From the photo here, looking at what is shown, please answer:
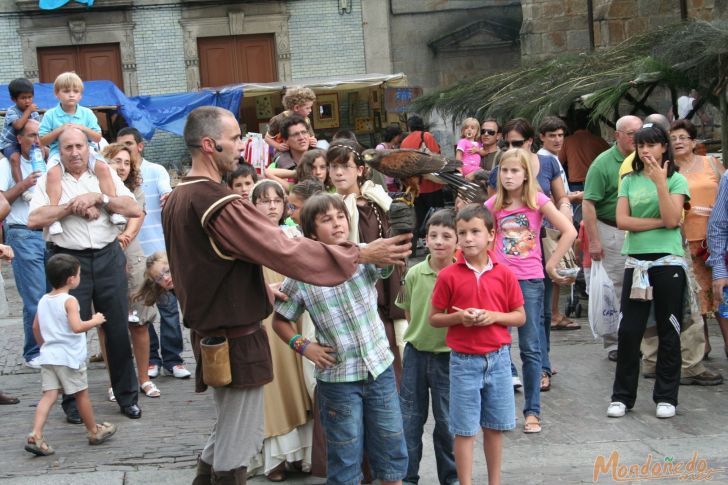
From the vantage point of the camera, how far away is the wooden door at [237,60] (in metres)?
25.9

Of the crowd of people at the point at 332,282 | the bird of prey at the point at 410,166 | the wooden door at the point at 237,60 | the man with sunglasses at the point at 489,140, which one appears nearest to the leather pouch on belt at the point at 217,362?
the crowd of people at the point at 332,282

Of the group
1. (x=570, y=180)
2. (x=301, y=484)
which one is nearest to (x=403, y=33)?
(x=570, y=180)

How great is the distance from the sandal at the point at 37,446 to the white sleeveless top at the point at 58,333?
480mm

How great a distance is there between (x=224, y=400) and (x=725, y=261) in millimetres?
4430

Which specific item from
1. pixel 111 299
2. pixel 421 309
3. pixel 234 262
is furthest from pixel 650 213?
pixel 111 299

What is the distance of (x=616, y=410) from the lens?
7.24 meters

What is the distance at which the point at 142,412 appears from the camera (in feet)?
25.7

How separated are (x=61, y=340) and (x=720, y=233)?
4681 mm

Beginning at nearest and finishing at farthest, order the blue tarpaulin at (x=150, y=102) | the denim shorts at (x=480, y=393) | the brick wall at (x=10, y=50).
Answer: the denim shorts at (x=480, y=393)
the blue tarpaulin at (x=150, y=102)
the brick wall at (x=10, y=50)

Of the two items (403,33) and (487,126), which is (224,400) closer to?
(487,126)

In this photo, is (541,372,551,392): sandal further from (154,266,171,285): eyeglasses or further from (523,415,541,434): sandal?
(154,266,171,285): eyeglasses

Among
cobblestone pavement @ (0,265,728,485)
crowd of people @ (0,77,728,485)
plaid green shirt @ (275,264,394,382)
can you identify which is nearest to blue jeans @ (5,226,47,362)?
crowd of people @ (0,77,728,485)

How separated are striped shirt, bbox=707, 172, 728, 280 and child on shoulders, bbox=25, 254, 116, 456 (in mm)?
4358

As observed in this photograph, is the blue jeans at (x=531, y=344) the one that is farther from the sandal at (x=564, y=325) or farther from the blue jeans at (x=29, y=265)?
the blue jeans at (x=29, y=265)
